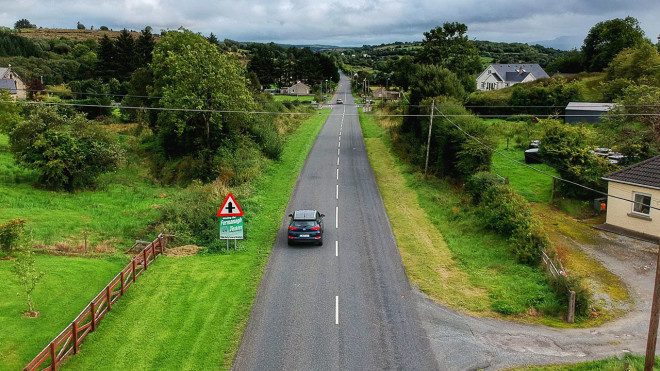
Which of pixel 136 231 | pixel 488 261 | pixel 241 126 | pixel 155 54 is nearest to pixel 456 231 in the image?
pixel 488 261

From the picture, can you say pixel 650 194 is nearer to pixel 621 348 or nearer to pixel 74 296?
pixel 621 348

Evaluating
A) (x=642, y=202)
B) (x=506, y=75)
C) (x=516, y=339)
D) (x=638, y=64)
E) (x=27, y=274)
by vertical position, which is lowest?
(x=516, y=339)

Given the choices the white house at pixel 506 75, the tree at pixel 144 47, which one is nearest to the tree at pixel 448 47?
the white house at pixel 506 75

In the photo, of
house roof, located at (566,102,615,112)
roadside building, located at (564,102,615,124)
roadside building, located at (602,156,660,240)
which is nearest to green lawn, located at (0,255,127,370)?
roadside building, located at (602,156,660,240)

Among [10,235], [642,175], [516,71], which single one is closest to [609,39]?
[516,71]

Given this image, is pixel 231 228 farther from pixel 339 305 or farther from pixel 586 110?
pixel 586 110

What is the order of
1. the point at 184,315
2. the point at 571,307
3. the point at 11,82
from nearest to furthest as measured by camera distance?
the point at 184,315, the point at 571,307, the point at 11,82

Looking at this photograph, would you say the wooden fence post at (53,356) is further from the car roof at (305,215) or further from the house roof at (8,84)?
the house roof at (8,84)
